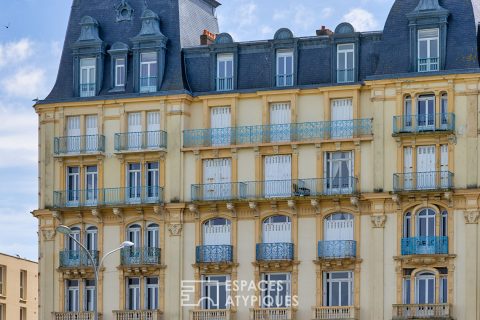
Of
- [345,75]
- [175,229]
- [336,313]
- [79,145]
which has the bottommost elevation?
[336,313]

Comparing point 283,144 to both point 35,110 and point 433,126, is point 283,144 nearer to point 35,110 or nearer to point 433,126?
point 433,126

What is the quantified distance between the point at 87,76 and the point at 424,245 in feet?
69.0

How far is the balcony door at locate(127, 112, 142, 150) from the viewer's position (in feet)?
304

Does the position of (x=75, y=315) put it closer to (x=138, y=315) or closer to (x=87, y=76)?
(x=138, y=315)

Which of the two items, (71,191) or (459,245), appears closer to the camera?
(459,245)

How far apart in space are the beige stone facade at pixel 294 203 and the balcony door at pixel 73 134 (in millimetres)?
280

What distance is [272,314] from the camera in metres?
89.3

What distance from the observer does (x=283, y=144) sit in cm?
9038

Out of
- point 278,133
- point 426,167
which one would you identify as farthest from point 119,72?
point 426,167

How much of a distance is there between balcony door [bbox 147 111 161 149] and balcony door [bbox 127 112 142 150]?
48 centimetres

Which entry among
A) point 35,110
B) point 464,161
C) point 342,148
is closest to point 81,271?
point 35,110

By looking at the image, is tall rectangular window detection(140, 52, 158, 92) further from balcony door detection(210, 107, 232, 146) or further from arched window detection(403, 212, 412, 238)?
arched window detection(403, 212, 412, 238)

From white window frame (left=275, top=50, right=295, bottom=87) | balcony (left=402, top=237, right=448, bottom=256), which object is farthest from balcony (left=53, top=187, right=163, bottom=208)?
balcony (left=402, top=237, right=448, bottom=256)

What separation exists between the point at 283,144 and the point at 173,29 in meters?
9.49
